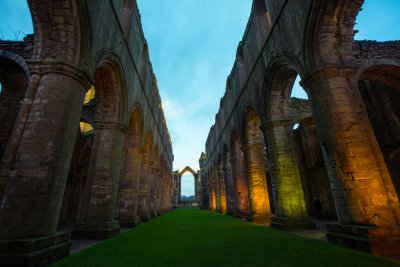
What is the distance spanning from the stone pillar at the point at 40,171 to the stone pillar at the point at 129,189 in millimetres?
5510

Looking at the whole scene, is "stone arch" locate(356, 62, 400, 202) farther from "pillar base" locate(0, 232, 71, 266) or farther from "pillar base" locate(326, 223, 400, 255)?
"pillar base" locate(0, 232, 71, 266)

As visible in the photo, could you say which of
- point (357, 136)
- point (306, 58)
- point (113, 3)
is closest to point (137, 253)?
point (357, 136)

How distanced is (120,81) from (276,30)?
21.0ft

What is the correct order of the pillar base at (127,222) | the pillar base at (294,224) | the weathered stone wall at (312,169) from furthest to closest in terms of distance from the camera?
the weathered stone wall at (312,169), the pillar base at (127,222), the pillar base at (294,224)

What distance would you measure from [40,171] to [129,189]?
20.3 feet

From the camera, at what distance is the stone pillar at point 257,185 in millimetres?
9195

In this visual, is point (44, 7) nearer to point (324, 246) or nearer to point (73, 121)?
point (73, 121)

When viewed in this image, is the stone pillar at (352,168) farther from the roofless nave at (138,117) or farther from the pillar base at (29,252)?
the pillar base at (29,252)

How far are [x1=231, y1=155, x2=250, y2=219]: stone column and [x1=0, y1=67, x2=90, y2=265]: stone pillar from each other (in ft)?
33.0

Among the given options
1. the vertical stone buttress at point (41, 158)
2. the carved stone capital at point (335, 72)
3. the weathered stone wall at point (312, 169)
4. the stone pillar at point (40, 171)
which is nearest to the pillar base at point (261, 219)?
the weathered stone wall at point (312, 169)

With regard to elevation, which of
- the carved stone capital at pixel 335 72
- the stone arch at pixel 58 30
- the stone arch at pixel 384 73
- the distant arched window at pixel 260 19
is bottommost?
the carved stone capital at pixel 335 72

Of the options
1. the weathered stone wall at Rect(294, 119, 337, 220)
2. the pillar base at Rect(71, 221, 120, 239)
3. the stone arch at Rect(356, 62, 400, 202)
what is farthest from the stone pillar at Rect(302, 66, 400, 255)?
the weathered stone wall at Rect(294, 119, 337, 220)

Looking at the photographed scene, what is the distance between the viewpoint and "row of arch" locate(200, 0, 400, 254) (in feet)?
13.1

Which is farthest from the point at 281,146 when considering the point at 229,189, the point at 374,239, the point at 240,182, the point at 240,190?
the point at 229,189
